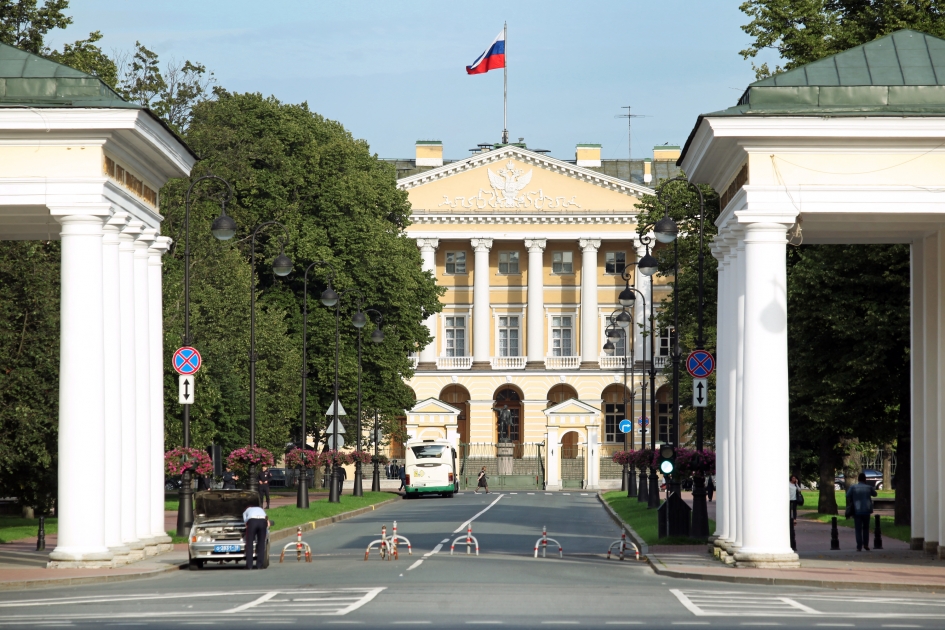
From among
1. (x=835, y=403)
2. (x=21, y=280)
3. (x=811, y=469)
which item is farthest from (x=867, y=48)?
(x=811, y=469)

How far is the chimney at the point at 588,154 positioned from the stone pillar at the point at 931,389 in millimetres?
83488

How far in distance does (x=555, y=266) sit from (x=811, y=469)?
52.3 m

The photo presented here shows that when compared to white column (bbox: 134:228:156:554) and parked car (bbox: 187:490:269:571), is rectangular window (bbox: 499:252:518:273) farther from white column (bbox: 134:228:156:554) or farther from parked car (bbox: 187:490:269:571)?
parked car (bbox: 187:490:269:571)

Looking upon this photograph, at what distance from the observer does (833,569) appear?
2336 centimetres

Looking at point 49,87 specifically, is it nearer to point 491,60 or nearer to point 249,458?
point 249,458

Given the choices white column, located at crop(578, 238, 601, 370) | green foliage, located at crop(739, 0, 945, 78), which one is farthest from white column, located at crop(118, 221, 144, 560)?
white column, located at crop(578, 238, 601, 370)

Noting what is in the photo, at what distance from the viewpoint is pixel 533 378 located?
101438mm

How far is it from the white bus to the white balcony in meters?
31.8

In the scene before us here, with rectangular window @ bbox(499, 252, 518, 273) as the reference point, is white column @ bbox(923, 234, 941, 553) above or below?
below

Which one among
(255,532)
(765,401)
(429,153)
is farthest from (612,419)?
(765,401)

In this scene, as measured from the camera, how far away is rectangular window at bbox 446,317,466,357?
343ft

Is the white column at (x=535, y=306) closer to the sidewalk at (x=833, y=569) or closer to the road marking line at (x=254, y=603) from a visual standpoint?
Result: the sidewalk at (x=833, y=569)

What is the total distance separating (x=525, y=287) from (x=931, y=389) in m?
→ 79.1

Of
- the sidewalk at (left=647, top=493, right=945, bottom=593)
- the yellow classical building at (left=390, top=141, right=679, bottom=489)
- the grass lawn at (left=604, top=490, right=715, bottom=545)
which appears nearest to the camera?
the sidewalk at (left=647, top=493, right=945, bottom=593)
